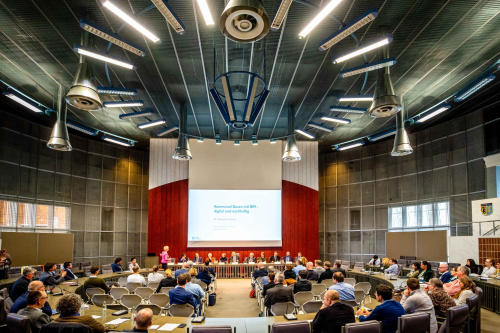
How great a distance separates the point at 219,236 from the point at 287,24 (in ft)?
35.0

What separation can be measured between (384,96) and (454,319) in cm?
484

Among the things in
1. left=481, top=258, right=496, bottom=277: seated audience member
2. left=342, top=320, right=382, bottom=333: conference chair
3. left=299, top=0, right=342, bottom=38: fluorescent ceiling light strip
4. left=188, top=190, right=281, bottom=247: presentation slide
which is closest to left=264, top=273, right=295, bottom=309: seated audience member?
left=342, top=320, right=382, bottom=333: conference chair

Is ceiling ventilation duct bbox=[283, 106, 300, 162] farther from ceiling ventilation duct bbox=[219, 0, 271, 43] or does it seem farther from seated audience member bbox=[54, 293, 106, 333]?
seated audience member bbox=[54, 293, 106, 333]

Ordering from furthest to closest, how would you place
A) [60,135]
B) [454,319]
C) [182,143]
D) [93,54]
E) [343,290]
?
[182,143]
[60,135]
[93,54]
[343,290]
[454,319]

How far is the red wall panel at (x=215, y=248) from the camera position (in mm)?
16156

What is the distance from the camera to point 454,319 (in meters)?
4.19

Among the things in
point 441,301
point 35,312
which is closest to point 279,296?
point 441,301

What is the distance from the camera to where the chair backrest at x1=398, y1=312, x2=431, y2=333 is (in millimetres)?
3850

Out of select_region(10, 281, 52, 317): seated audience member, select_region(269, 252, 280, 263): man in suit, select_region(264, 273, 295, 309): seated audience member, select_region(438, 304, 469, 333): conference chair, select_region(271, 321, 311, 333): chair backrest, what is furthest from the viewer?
select_region(269, 252, 280, 263): man in suit

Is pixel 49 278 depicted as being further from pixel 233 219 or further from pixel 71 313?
pixel 233 219

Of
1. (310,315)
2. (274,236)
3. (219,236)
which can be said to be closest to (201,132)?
(219,236)

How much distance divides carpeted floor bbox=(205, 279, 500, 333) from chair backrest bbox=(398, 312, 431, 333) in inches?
60.0

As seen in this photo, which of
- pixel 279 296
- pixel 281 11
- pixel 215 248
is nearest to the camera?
pixel 281 11

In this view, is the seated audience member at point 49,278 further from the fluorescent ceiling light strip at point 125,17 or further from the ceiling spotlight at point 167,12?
the ceiling spotlight at point 167,12
